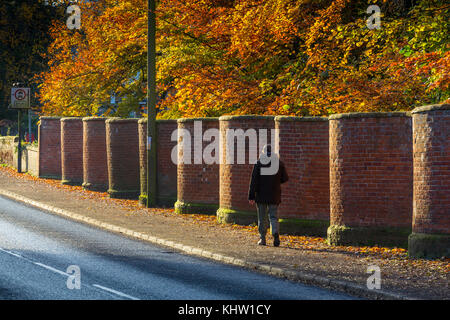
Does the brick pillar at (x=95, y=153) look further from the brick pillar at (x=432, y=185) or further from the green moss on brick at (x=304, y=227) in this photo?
the brick pillar at (x=432, y=185)

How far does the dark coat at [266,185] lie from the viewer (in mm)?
14922

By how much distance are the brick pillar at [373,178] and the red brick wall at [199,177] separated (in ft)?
18.1

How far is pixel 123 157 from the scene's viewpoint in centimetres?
2470

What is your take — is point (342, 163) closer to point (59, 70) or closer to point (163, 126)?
point (163, 126)

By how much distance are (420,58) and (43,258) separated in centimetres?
925

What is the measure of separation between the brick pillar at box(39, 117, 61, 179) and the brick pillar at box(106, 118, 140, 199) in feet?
25.4

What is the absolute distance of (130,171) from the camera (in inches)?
976

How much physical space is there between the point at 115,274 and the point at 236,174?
696 centimetres

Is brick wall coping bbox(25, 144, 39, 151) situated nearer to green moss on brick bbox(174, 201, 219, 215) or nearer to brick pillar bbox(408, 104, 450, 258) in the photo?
green moss on brick bbox(174, 201, 219, 215)

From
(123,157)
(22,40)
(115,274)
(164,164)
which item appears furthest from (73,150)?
(22,40)

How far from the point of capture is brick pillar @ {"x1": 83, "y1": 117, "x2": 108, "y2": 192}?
2678cm

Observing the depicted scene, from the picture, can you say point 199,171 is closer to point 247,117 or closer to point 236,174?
point 236,174

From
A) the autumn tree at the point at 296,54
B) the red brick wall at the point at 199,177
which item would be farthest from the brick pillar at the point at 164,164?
the red brick wall at the point at 199,177

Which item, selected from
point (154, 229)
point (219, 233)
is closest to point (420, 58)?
point (219, 233)
